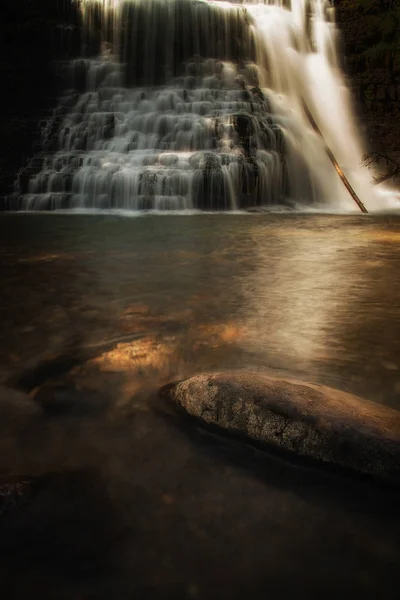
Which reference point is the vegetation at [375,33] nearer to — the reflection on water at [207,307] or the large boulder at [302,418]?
the reflection on water at [207,307]

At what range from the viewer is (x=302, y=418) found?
180 centimetres

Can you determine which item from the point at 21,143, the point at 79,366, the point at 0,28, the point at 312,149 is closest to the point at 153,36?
the point at 0,28

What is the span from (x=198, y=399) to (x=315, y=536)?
797 mm

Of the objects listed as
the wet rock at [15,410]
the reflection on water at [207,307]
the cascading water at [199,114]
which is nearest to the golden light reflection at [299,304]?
the reflection on water at [207,307]

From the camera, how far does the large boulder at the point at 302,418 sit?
166cm

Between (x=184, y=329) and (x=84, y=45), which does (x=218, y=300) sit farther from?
(x=84, y=45)

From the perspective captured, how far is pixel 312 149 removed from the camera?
51.6 ft

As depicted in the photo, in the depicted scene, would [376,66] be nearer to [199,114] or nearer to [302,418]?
[199,114]

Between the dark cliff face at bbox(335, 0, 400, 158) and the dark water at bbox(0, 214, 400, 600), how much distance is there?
15438mm

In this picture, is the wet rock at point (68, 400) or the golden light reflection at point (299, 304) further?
the golden light reflection at point (299, 304)

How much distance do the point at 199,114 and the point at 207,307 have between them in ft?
44.4

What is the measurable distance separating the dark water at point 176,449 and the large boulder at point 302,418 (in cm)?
8

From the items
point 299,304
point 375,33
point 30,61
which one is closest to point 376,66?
point 375,33

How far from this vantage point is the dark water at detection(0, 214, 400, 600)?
4.19 feet
